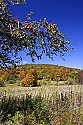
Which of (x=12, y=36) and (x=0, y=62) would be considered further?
(x=0, y=62)

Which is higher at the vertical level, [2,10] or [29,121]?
[2,10]

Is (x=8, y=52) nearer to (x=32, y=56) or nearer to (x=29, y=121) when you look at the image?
(x=32, y=56)

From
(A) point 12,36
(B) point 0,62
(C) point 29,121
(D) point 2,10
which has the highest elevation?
(D) point 2,10

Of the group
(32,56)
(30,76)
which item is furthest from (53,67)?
(32,56)

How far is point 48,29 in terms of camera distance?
28.3ft

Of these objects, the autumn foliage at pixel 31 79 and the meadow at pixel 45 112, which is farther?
the autumn foliage at pixel 31 79

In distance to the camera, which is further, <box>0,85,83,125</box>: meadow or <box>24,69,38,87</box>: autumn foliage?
<box>24,69,38,87</box>: autumn foliage

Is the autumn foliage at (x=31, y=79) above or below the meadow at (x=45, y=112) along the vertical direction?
above

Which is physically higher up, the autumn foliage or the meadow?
the autumn foliage

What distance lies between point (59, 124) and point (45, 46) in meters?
2.52

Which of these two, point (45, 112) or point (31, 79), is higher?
point (31, 79)

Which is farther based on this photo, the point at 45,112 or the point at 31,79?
the point at 31,79

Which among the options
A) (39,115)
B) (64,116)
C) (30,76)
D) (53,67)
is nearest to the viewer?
(64,116)

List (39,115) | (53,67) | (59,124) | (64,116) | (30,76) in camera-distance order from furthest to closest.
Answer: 1. (53,67)
2. (30,76)
3. (39,115)
4. (64,116)
5. (59,124)
